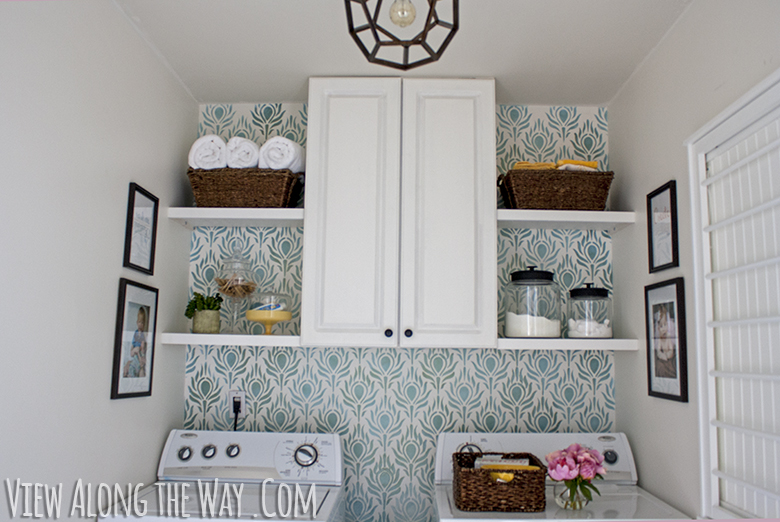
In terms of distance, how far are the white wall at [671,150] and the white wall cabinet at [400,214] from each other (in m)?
0.54

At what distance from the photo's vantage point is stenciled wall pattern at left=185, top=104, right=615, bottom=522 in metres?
2.39

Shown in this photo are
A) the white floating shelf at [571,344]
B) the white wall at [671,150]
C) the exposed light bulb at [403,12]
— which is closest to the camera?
the exposed light bulb at [403,12]

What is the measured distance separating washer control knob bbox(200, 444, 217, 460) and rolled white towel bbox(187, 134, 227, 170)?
1.04m

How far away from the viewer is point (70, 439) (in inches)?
63.1

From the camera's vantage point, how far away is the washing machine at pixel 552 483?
180cm

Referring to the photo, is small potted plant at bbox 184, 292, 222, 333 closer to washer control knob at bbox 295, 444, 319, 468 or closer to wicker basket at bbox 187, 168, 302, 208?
wicker basket at bbox 187, 168, 302, 208

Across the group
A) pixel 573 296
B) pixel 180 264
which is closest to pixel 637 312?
pixel 573 296

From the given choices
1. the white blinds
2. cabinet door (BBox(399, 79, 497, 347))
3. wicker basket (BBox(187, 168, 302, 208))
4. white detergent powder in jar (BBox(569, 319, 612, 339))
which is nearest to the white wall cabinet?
cabinet door (BBox(399, 79, 497, 347))

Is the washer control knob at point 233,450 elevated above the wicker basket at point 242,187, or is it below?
below

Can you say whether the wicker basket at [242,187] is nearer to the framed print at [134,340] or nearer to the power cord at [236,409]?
the framed print at [134,340]

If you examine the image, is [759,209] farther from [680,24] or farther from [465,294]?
[465,294]

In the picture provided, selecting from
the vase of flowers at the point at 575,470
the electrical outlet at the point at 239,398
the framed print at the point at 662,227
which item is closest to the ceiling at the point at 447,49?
the framed print at the point at 662,227

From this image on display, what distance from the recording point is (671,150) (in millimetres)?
1915

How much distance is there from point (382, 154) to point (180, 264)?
0.94 m
